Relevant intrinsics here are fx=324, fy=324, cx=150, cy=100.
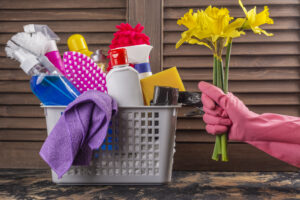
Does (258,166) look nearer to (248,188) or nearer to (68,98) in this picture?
(248,188)

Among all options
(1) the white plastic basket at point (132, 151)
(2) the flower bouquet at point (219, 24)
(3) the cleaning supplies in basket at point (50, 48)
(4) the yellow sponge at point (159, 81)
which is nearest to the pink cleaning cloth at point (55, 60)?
(3) the cleaning supplies in basket at point (50, 48)

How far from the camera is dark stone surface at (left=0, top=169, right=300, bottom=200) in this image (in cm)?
81

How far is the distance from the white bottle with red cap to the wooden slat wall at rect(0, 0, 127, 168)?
0.38 meters

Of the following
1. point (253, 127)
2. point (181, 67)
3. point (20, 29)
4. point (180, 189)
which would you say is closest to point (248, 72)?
point (181, 67)

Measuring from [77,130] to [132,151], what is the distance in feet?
0.55

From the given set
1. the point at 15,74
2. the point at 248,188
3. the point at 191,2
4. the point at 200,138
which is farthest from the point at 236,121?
the point at 15,74

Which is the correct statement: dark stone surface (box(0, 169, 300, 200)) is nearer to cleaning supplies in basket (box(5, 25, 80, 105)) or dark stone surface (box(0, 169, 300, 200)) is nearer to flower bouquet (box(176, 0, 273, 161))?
flower bouquet (box(176, 0, 273, 161))

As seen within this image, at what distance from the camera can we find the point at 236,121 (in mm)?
845

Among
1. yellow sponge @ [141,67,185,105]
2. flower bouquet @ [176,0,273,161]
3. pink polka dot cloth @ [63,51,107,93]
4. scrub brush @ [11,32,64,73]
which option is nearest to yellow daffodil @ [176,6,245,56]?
flower bouquet @ [176,0,273,161]

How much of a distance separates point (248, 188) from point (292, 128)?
0.20 m

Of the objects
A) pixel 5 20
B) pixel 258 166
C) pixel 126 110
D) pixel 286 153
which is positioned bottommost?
pixel 258 166

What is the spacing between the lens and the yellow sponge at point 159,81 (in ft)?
2.95

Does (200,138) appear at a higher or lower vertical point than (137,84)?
lower

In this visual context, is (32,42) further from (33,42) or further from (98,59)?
(98,59)
